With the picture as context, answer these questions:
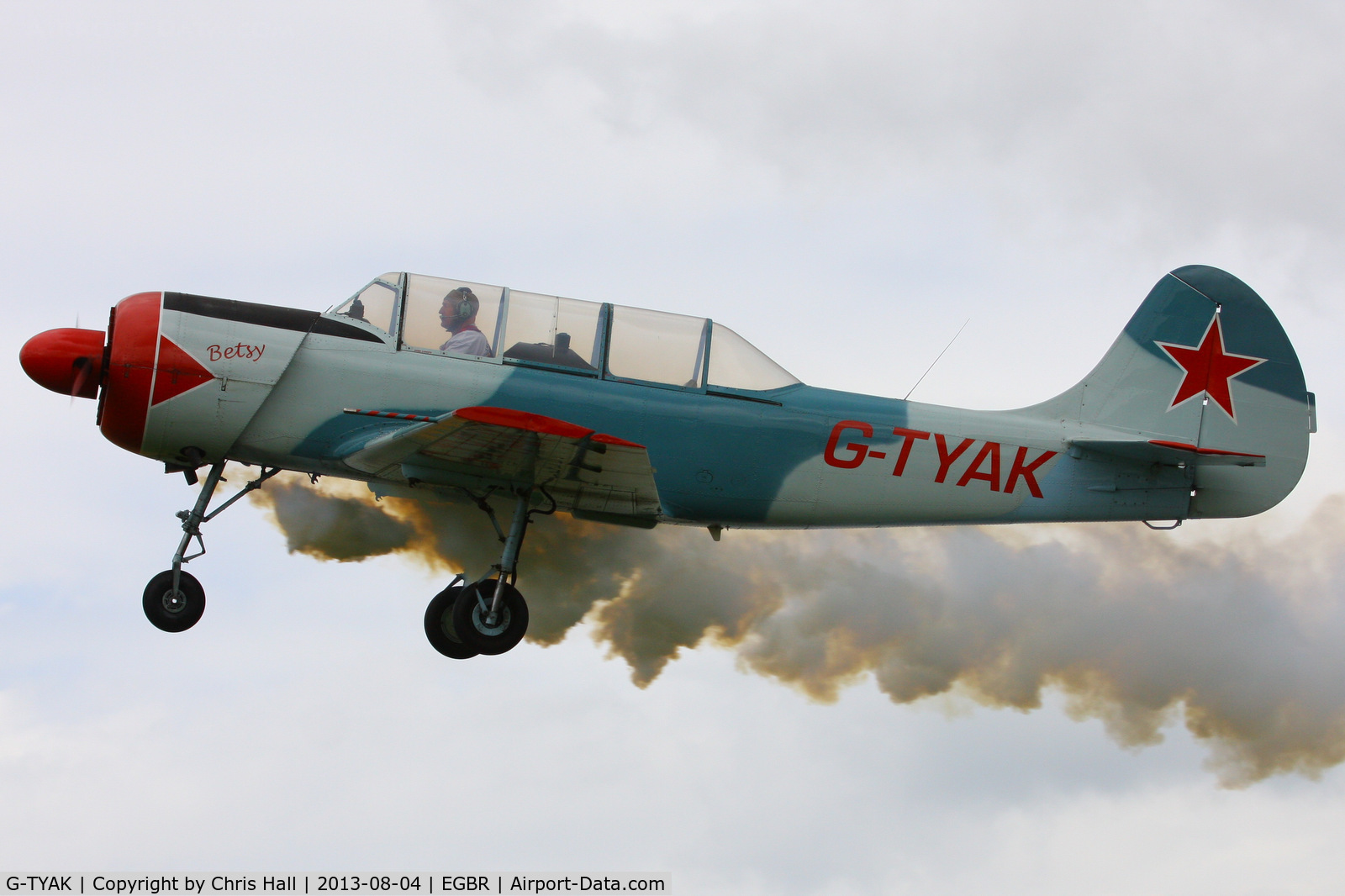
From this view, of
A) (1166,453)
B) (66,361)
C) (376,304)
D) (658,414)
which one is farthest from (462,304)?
(1166,453)

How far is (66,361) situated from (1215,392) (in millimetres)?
8845

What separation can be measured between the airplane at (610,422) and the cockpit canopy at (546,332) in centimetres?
1

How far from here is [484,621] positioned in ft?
29.4

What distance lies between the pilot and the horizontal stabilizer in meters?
4.74

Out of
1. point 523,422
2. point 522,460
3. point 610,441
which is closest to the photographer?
point 523,422

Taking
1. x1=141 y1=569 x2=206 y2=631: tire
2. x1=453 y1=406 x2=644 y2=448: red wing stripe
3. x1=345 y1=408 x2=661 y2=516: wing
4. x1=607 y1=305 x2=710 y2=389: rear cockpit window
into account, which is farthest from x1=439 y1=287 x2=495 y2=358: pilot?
x1=141 y1=569 x2=206 y2=631: tire

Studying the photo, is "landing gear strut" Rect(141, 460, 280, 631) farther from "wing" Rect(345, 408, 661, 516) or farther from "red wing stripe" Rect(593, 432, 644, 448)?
"red wing stripe" Rect(593, 432, 644, 448)

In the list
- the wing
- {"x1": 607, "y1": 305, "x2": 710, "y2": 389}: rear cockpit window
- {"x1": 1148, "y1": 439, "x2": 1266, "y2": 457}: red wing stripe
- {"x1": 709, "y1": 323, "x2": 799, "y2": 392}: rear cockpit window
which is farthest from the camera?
{"x1": 1148, "y1": 439, "x2": 1266, "y2": 457}: red wing stripe

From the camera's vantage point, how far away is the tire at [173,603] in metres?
8.93

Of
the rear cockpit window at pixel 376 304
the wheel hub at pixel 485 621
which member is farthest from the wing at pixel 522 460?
the rear cockpit window at pixel 376 304

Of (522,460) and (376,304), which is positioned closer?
(522,460)

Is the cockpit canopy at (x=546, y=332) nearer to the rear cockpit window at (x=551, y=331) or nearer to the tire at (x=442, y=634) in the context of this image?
the rear cockpit window at (x=551, y=331)

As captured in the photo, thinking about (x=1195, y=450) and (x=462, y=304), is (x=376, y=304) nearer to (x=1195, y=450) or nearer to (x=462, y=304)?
(x=462, y=304)

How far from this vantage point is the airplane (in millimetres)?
8492
